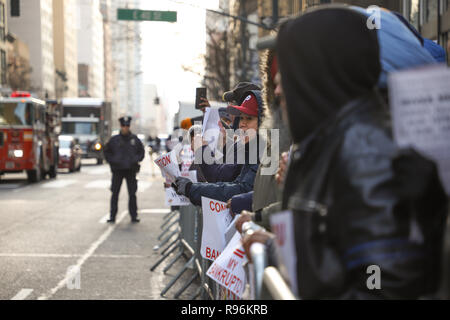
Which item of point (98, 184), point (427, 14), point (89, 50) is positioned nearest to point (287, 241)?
point (427, 14)

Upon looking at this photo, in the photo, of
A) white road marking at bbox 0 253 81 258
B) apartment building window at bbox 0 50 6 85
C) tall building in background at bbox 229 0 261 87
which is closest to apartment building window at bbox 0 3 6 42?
apartment building window at bbox 0 50 6 85

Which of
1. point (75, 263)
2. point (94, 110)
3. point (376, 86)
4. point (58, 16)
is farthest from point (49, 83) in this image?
point (376, 86)

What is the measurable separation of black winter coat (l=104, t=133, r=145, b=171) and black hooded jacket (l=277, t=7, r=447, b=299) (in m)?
12.8

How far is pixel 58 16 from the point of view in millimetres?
126875

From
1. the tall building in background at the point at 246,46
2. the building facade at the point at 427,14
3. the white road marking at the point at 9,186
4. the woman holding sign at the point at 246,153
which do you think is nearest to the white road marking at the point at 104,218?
the building facade at the point at 427,14

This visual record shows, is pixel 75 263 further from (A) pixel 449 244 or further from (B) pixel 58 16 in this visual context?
(B) pixel 58 16

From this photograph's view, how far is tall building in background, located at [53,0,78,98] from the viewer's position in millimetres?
120000

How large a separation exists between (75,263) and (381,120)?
8.29 metres

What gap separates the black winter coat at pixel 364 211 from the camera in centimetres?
175

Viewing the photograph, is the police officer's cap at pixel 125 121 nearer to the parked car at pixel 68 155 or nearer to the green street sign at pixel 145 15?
the green street sign at pixel 145 15

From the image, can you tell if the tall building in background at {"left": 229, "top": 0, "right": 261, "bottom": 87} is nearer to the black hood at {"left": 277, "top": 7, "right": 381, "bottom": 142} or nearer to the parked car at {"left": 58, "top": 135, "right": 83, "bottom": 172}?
the parked car at {"left": 58, "top": 135, "right": 83, "bottom": 172}

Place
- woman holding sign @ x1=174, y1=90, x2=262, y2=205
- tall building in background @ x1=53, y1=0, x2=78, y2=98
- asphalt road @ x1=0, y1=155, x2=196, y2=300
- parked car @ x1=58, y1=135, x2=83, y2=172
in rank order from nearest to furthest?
woman holding sign @ x1=174, y1=90, x2=262, y2=205 < asphalt road @ x1=0, y1=155, x2=196, y2=300 < parked car @ x1=58, y1=135, x2=83, y2=172 < tall building in background @ x1=53, y1=0, x2=78, y2=98

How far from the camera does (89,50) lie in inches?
6555

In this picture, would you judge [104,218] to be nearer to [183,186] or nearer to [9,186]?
[183,186]
